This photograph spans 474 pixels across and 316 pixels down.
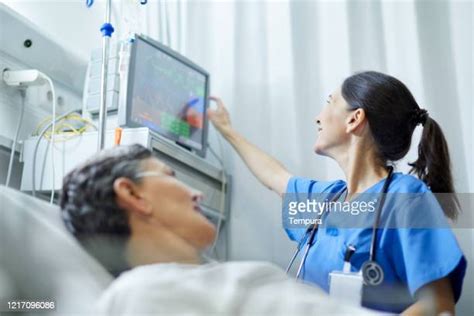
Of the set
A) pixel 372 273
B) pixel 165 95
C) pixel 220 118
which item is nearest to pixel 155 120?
pixel 165 95

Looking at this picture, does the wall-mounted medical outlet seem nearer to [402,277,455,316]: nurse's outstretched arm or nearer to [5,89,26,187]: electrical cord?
[5,89,26,187]: electrical cord

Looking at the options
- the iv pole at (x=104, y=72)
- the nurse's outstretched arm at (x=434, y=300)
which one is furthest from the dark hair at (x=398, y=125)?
the iv pole at (x=104, y=72)

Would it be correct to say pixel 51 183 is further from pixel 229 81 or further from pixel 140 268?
pixel 229 81

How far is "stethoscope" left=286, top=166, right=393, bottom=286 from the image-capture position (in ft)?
2.79

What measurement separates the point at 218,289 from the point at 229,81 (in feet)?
3.10

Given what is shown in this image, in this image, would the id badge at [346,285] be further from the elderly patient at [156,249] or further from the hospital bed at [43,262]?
the hospital bed at [43,262]

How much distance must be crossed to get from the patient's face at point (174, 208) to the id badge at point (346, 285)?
0.20 m

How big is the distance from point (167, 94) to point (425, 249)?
71 cm

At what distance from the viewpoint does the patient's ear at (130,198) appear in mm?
730

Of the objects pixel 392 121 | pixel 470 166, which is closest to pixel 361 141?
pixel 392 121

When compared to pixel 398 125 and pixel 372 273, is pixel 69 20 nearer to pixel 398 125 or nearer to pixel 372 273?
pixel 398 125

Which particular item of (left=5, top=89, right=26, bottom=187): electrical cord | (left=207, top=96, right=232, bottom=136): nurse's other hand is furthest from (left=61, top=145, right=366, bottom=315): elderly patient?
(left=207, top=96, right=232, bottom=136): nurse's other hand

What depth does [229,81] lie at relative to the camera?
1492mm

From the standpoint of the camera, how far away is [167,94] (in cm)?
136
